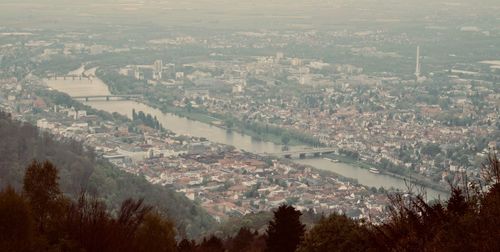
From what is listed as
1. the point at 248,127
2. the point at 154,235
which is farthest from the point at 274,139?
the point at 154,235

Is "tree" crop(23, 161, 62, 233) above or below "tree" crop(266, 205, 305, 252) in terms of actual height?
above

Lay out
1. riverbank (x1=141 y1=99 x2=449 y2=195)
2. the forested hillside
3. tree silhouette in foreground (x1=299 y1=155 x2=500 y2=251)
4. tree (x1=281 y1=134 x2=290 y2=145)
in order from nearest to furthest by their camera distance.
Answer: tree silhouette in foreground (x1=299 y1=155 x2=500 y2=251) < the forested hillside < riverbank (x1=141 y1=99 x2=449 y2=195) < tree (x1=281 y1=134 x2=290 y2=145)

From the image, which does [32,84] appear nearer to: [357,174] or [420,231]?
[357,174]

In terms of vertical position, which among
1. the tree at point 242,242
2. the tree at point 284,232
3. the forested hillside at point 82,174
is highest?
the tree at point 284,232

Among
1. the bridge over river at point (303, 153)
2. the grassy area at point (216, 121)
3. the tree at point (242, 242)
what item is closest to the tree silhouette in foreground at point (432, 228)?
the tree at point (242, 242)

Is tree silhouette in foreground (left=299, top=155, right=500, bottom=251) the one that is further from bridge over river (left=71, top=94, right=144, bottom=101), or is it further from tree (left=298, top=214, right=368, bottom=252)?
bridge over river (left=71, top=94, right=144, bottom=101)

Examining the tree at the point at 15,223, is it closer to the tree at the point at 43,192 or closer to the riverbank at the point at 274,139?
the tree at the point at 43,192

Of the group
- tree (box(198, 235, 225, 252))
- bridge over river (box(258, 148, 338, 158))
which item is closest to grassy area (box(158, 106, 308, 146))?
bridge over river (box(258, 148, 338, 158))
